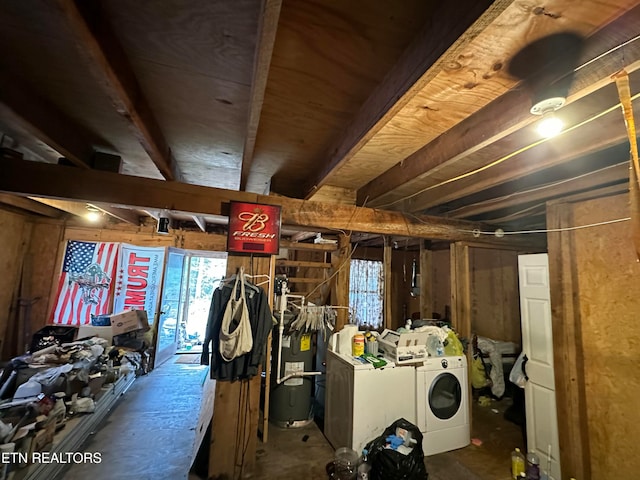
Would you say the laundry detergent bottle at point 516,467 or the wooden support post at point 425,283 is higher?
the wooden support post at point 425,283

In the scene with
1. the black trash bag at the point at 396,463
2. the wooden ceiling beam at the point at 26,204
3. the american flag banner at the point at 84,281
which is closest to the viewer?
the black trash bag at the point at 396,463

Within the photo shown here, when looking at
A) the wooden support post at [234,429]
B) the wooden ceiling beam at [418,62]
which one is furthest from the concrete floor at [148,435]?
the wooden ceiling beam at [418,62]

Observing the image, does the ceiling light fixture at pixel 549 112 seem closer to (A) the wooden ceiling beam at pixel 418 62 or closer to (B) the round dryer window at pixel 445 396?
(A) the wooden ceiling beam at pixel 418 62

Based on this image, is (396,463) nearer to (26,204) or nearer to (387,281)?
(387,281)

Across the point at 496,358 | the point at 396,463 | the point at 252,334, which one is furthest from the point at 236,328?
the point at 496,358

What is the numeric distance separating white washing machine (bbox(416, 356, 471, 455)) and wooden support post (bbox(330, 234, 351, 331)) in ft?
2.95

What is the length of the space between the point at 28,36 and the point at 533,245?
4.59m

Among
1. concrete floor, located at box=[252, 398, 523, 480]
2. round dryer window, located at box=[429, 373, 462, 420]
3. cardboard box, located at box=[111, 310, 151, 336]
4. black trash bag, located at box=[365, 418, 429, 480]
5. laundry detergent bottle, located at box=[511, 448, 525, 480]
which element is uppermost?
cardboard box, located at box=[111, 310, 151, 336]

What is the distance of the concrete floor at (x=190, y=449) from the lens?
220 centimetres

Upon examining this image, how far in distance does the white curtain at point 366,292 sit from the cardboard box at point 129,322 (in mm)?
3332

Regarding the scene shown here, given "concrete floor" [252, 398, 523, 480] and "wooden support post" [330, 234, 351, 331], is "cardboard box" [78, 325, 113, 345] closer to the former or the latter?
"concrete floor" [252, 398, 523, 480]

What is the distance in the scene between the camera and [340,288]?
3080 millimetres

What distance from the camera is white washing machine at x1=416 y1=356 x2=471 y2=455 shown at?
2.45 metres

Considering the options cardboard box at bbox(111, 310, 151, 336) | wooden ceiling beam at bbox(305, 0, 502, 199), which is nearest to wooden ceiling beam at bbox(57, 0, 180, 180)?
wooden ceiling beam at bbox(305, 0, 502, 199)
